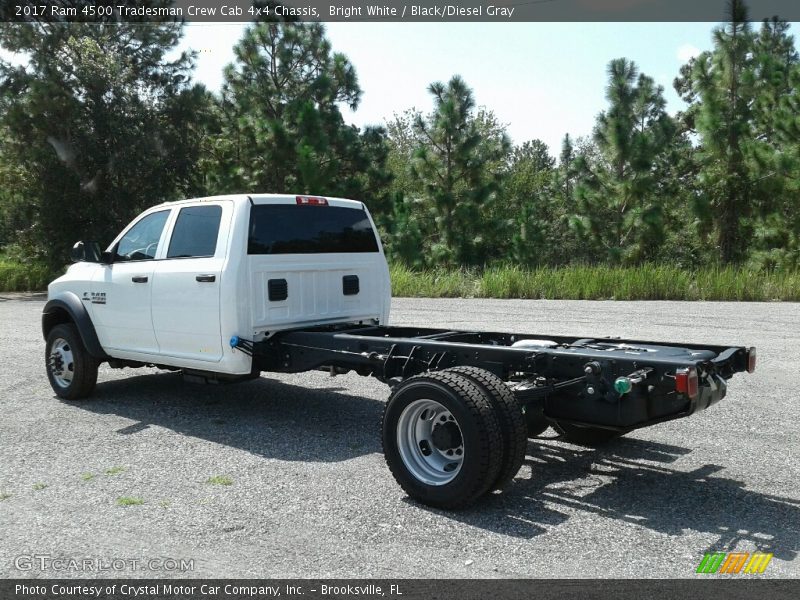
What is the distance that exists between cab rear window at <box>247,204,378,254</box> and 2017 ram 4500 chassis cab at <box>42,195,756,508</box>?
0.05 feet

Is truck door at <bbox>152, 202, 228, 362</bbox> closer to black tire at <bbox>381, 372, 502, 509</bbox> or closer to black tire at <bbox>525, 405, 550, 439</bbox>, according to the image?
black tire at <bbox>381, 372, 502, 509</bbox>

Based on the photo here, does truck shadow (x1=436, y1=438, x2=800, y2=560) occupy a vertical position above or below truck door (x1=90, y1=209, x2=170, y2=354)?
below

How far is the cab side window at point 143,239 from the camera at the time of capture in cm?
750

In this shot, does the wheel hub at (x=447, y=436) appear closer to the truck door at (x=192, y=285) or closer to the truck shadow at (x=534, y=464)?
the truck shadow at (x=534, y=464)

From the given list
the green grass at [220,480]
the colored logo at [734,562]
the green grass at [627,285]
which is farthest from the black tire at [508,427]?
the green grass at [627,285]

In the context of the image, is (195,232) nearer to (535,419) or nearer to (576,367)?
(535,419)

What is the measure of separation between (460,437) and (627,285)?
15.8 metres

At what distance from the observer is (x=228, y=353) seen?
6559 millimetres

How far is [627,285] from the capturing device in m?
19.7

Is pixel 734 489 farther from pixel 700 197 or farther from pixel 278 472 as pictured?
pixel 700 197

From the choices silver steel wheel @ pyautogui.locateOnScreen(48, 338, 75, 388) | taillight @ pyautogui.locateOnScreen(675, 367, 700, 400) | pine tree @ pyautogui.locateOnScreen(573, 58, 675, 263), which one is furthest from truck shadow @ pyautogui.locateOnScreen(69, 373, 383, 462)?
pine tree @ pyautogui.locateOnScreen(573, 58, 675, 263)

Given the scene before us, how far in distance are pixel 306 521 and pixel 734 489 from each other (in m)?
2.85

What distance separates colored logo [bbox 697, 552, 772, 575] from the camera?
3914 millimetres

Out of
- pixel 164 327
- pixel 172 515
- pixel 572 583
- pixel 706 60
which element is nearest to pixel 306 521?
pixel 172 515
